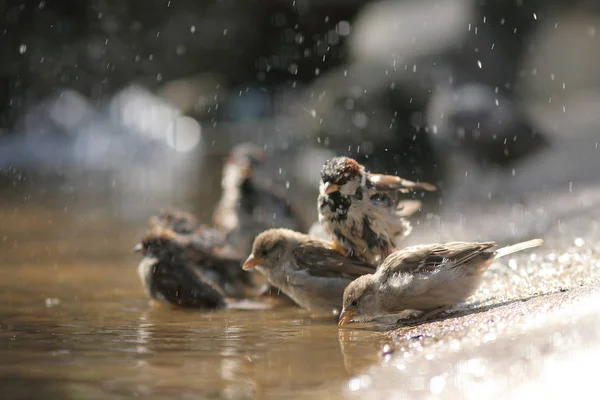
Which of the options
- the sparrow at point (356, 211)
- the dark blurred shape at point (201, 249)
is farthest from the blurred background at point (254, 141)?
the sparrow at point (356, 211)

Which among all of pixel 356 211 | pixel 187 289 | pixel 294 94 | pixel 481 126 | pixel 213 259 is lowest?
pixel 187 289

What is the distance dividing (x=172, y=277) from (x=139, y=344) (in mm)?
2062

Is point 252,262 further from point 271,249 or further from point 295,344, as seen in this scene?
point 295,344

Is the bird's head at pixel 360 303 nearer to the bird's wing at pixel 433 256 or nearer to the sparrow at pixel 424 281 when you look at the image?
the sparrow at pixel 424 281

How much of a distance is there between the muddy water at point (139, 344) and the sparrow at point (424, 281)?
28 centimetres

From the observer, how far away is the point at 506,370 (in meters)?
3.44

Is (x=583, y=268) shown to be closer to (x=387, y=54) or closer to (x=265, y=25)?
(x=387, y=54)

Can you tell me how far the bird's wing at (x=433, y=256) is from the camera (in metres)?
5.11

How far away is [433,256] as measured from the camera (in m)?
5.17

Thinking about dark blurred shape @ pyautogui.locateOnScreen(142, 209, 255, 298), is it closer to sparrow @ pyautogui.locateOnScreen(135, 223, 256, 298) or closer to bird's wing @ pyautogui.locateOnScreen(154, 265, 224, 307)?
sparrow @ pyautogui.locateOnScreen(135, 223, 256, 298)

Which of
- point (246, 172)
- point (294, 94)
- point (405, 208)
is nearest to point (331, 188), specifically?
point (405, 208)

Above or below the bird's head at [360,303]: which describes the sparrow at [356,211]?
above

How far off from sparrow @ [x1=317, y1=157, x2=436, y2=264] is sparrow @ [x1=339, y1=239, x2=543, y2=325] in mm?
702

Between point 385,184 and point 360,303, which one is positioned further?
point 385,184
